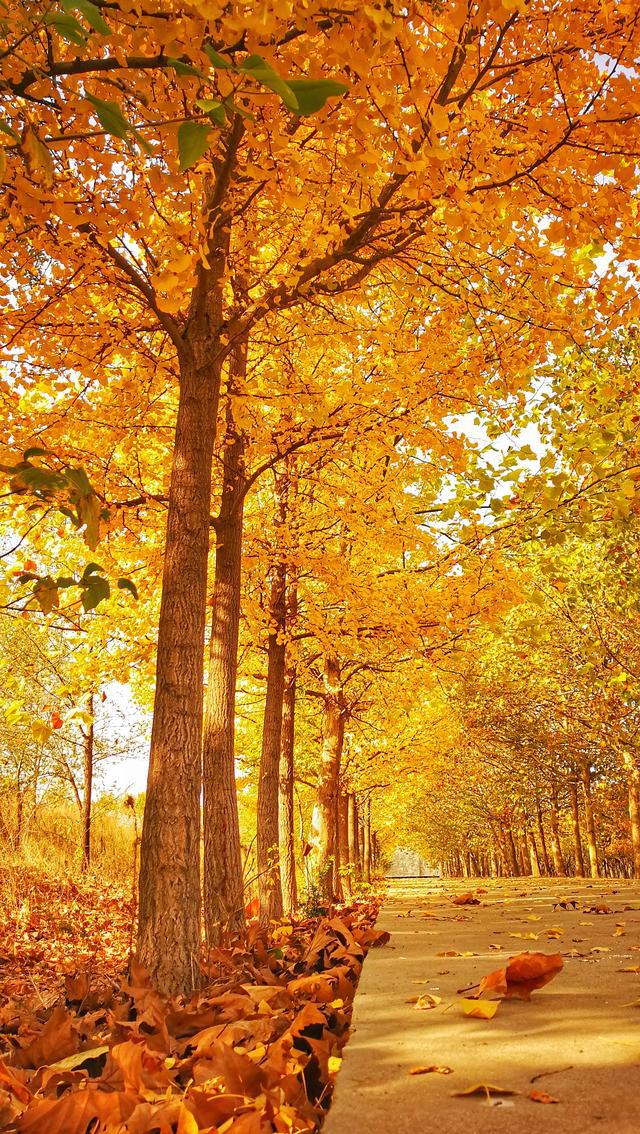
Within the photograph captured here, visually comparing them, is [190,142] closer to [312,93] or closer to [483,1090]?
[312,93]

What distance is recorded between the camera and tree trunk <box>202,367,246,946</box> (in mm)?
6223

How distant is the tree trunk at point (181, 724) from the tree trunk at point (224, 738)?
1653 mm

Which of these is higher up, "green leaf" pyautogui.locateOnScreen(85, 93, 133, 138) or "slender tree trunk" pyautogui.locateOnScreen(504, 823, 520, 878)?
"green leaf" pyautogui.locateOnScreen(85, 93, 133, 138)

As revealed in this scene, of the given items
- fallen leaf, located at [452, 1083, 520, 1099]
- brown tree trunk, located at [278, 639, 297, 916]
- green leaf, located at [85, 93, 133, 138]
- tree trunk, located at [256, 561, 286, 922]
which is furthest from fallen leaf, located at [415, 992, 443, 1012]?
brown tree trunk, located at [278, 639, 297, 916]

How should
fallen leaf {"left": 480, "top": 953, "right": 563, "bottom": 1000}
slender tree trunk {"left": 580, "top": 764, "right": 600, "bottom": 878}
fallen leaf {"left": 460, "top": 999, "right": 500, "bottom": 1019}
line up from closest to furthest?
fallen leaf {"left": 460, "top": 999, "right": 500, "bottom": 1019}, fallen leaf {"left": 480, "top": 953, "right": 563, "bottom": 1000}, slender tree trunk {"left": 580, "top": 764, "right": 600, "bottom": 878}

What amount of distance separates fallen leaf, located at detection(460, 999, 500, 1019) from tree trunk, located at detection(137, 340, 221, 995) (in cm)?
203

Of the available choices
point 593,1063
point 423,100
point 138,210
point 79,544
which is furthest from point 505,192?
point 79,544

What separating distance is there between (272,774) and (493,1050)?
7.46 m

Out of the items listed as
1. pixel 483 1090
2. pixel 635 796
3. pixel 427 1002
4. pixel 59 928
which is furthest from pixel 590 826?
pixel 483 1090

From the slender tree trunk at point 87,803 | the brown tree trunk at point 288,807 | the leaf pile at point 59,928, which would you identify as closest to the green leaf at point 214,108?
the leaf pile at point 59,928

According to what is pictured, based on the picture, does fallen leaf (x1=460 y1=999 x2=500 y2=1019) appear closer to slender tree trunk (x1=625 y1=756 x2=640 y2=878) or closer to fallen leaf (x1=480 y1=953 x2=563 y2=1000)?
fallen leaf (x1=480 y1=953 x2=563 y2=1000)

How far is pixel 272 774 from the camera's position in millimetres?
9133

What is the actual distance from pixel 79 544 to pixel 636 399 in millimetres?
6482

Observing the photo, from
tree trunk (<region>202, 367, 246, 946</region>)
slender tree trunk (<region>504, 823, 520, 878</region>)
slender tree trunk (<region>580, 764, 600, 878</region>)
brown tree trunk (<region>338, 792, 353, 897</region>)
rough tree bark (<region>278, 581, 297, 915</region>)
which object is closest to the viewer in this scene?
tree trunk (<region>202, 367, 246, 946</region>)
